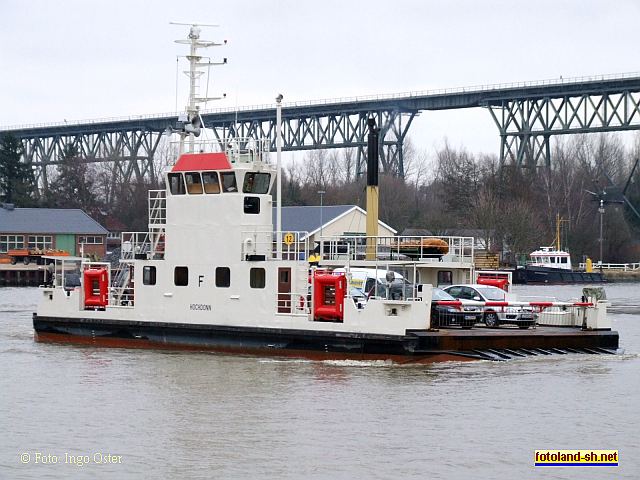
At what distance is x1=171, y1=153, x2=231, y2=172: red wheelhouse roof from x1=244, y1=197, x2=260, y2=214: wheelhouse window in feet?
3.36

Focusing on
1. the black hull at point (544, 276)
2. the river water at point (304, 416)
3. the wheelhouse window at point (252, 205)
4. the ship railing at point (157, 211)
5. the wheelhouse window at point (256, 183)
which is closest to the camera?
the river water at point (304, 416)

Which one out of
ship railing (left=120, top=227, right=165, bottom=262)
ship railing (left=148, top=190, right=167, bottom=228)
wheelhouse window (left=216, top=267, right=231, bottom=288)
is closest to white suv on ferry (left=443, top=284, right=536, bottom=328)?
wheelhouse window (left=216, top=267, right=231, bottom=288)

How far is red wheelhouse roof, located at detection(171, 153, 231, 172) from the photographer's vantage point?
107 ft

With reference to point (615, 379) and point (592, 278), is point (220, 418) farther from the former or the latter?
point (592, 278)

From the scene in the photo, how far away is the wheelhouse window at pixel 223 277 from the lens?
1266 inches

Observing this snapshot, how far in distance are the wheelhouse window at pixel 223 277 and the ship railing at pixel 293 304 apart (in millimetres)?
1479

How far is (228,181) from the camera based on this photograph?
32688 millimetres

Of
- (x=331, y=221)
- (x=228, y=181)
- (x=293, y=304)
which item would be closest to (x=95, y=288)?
(x=228, y=181)

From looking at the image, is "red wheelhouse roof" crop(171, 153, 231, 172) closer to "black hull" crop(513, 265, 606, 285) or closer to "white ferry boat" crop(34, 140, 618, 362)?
"white ferry boat" crop(34, 140, 618, 362)

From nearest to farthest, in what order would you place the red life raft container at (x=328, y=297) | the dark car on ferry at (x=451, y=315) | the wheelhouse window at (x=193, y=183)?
the red life raft container at (x=328, y=297) → the dark car on ferry at (x=451, y=315) → the wheelhouse window at (x=193, y=183)

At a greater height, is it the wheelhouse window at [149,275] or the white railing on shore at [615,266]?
the white railing on shore at [615,266]

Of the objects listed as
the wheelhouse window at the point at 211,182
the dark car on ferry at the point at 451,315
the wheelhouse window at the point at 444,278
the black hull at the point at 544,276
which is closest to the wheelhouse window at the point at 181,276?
the wheelhouse window at the point at 211,182

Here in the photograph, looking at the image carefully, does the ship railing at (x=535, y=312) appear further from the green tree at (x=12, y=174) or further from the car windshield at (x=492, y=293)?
the green tree at (x=12, y=174)

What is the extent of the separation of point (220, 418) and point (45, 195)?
92471mm
